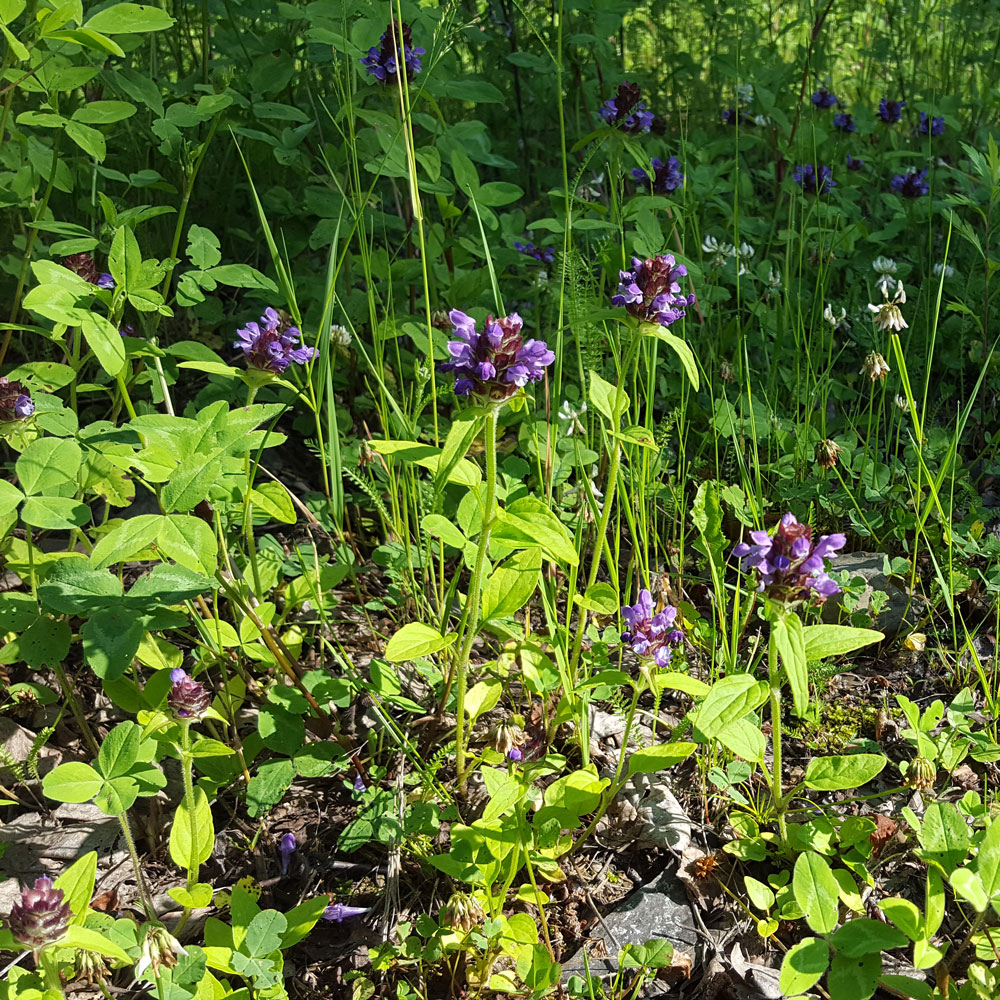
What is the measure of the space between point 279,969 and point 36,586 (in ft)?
2.96

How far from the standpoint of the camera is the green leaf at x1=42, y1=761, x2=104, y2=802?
1.49 meters

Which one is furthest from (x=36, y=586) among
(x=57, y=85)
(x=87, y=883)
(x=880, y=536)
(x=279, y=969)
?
(x=880, y=536)

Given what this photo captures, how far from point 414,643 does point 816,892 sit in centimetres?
79

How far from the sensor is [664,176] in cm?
324

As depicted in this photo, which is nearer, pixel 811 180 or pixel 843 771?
pixel 843 771

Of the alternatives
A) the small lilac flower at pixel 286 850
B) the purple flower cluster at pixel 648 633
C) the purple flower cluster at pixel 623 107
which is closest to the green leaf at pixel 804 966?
the purple flower cluster at pixel 648 633

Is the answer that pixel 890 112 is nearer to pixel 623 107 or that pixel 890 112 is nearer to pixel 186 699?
pixel 623 107

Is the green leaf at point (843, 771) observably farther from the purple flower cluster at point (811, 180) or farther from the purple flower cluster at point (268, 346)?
the purple flower cluster at point (811, 180)

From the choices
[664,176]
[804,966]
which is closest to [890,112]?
[664,176]

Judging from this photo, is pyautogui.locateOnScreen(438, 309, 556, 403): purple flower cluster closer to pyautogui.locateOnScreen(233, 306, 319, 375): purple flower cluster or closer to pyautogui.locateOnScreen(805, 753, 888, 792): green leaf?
pyautogui.locateOnScreen(233, 306, 319, 375): purple flower cluster

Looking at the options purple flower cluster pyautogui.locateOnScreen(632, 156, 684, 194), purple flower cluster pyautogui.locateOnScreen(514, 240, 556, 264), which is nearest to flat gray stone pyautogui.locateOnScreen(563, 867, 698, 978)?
purple flower cluster pyautogui.locateOnScreen(514, 240, 556, 264)

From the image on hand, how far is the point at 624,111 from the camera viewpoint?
2709 mm

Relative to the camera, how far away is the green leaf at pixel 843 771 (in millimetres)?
1656

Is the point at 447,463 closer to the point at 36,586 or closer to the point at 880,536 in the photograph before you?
the point at 36,586
